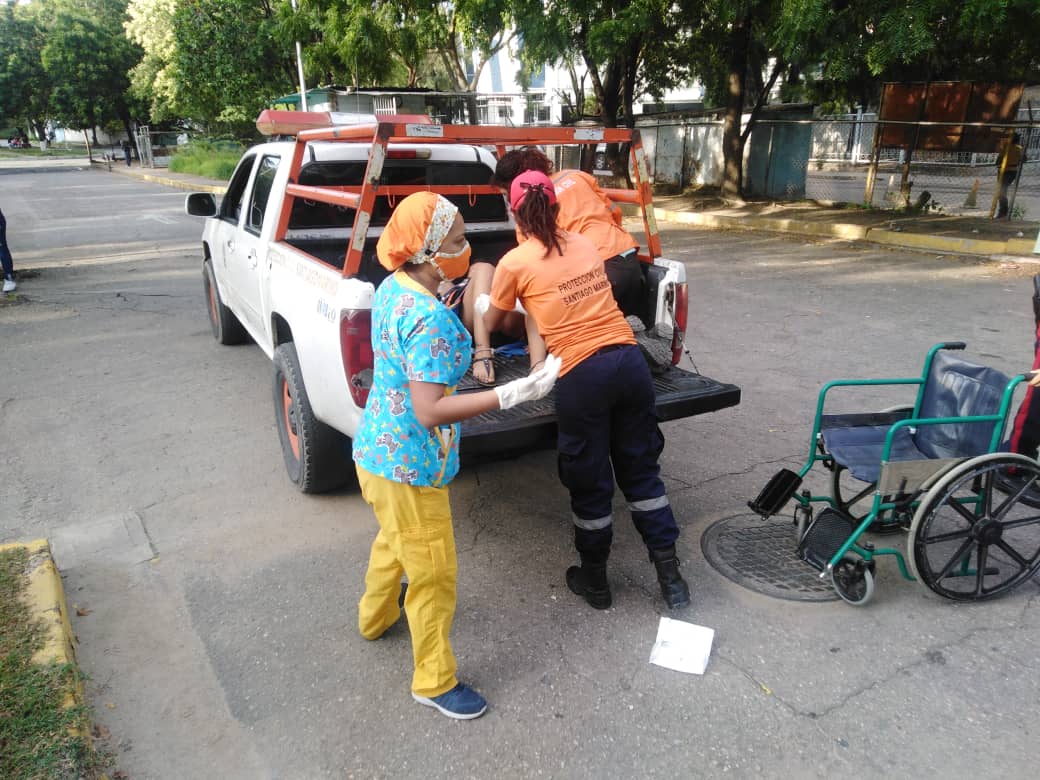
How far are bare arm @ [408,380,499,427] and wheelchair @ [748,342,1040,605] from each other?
1666 mm

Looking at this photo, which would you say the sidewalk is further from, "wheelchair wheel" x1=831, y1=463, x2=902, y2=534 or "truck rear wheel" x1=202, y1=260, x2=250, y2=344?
"truck rear wheel" x1=202, y1=260, x2=250, y2=344

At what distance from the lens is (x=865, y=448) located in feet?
10.9

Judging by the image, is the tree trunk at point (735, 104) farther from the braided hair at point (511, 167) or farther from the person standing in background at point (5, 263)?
the person standing in background at point (5, 263)

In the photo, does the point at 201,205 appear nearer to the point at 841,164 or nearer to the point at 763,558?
the point at 763,558

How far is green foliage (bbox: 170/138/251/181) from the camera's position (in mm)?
28766

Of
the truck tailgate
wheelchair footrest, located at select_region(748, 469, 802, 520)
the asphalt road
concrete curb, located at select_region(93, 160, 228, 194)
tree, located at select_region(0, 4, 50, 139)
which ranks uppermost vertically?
tree, located at select_region(0, 4, 50, 139)

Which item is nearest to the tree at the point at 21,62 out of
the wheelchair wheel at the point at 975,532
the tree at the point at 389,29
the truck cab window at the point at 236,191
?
the tree at the point at 389,29

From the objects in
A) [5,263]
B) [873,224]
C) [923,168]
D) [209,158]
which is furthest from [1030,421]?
[209,158]

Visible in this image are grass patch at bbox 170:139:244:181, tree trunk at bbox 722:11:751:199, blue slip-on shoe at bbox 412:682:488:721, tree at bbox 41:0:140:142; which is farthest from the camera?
tree at bbox 41:0:140:142

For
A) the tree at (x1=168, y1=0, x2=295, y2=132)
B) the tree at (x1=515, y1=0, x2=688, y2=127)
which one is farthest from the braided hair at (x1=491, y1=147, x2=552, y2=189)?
the tree at (x1=168, y1=0, x2=295, y2=132)

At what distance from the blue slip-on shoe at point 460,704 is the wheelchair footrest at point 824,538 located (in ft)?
5.11

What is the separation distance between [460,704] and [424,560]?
21.5 inches

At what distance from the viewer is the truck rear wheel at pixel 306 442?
12.7 feet

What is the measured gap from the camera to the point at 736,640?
116 inches
